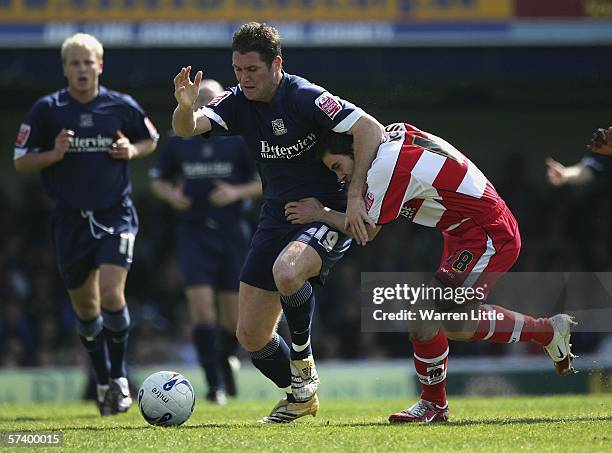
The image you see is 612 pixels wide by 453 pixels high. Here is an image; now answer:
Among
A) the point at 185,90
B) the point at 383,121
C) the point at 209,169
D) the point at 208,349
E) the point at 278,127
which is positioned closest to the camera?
the point at 185,90

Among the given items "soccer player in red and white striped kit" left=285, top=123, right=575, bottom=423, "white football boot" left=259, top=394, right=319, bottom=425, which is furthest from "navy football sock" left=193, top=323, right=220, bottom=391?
"soccer player in red and white striped kit" left=285, top=123, right=575, bottom=423

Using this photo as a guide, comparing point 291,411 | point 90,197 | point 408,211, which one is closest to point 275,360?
point 291,411

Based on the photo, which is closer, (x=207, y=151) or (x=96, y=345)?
(x=96, y=345)

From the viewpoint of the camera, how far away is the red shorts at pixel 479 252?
6.53 meters

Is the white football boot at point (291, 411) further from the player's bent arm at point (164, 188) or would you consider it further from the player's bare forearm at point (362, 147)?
the player's bent arm at point (164, 188)

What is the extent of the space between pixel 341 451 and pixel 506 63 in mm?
8665

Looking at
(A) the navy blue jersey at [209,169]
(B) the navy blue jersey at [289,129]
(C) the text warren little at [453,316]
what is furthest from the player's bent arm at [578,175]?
(A) the navy blue jersey at [209,169]

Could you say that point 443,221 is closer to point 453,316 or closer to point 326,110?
point 453,316

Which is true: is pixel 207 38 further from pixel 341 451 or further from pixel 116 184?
pixel 341 451

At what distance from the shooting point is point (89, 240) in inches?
326

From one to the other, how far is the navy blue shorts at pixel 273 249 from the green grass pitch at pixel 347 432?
34.0 inches

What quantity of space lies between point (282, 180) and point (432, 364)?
4.66 ft

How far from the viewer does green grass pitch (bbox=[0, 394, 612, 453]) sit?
543 cm

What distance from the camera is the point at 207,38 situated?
1263 cm
